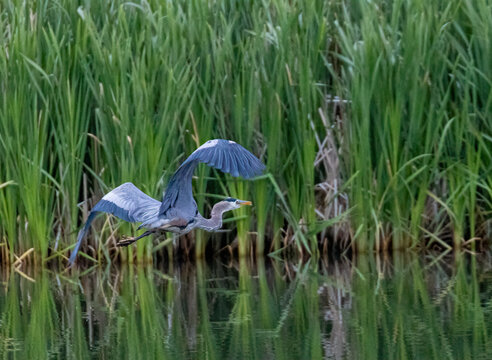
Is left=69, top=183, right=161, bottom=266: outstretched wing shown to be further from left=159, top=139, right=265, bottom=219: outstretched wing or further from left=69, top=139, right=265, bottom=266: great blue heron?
left=159, top=139, right=265, bottom=219: outstretched wing

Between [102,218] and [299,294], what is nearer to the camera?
[299,294]

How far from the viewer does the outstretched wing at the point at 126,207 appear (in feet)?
20.4

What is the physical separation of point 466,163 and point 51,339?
3276 millimetres

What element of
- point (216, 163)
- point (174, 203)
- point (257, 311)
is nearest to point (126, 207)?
point (174, 203)

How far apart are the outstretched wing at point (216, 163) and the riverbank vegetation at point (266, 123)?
1509 millimetres

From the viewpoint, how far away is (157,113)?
7879 millimetres

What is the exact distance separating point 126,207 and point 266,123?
1.83 meters

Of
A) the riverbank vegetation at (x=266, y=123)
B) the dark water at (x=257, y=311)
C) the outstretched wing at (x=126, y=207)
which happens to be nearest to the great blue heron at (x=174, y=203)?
the outstretched wing at (x=126, y=207)

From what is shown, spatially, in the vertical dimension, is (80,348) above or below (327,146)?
below

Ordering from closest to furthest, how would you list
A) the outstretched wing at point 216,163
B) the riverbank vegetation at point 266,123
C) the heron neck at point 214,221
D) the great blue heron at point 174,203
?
the outstretched wing at point 216,163 < the great blue heron at point 174,203 < the heron neck at point 214,221 < the riverbank vegetation at point 266,123

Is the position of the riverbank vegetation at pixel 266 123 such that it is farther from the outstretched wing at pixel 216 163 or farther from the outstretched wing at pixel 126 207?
the outstretched wing at pixel 216 163

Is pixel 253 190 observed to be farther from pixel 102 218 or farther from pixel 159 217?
pixel 159 217

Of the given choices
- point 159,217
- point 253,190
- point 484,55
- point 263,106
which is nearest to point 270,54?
point 263,106

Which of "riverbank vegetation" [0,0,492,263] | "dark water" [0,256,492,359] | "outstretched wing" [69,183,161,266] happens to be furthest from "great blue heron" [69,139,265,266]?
"riverbank vegetation" [0,0,492,263]
